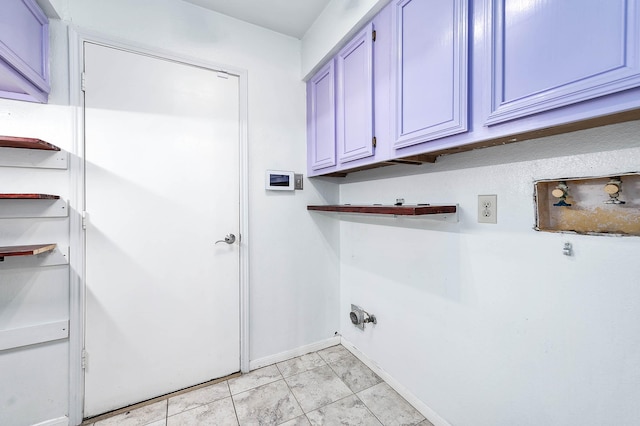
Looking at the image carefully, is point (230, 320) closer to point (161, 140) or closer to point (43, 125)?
point (161, 140)

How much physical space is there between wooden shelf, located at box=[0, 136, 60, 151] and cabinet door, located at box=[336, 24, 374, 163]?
1570mm

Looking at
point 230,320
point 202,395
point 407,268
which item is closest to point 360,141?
point 407,268

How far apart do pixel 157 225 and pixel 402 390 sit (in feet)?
6.24

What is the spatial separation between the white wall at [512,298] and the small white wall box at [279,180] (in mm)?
725

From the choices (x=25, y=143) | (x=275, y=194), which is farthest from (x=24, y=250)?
(x=275, y=194)

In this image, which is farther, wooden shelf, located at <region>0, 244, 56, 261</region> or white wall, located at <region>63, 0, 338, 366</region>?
white wall, located at <region>63, 0, 338, 366</region>

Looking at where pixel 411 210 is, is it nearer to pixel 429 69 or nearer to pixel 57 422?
pixel 429 69

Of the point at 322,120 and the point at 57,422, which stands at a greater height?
the point at 322,120

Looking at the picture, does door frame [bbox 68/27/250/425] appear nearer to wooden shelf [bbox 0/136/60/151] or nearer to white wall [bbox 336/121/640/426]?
wooden shelf [bbox 0/136/60/151]

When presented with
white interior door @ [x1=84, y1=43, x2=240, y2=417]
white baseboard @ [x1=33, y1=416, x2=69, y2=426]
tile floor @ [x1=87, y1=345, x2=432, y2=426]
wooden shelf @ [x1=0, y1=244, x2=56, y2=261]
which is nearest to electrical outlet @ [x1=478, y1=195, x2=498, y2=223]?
tile floor @ [x1=87, y1=345, x2=432, y2=426]

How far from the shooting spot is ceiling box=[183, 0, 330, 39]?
1.74m

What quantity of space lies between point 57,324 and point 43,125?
3.58 ft

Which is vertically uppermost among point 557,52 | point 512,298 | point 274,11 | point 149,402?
point 274,11

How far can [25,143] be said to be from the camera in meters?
1.23
